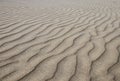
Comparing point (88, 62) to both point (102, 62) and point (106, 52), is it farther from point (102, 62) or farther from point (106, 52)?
point (106, 52)

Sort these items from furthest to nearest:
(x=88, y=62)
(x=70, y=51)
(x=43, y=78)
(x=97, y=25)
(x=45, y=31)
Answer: (x=97, y=25)
(x=45, y=31)
(x=70, y=51)
(x=88, y=62)
(x=43, y=78)

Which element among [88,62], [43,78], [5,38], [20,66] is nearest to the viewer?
[43,78]

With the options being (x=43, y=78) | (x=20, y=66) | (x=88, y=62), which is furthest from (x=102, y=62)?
(x=20, y=66)

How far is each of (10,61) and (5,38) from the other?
2.49ft

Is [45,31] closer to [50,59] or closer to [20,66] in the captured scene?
[50,59]

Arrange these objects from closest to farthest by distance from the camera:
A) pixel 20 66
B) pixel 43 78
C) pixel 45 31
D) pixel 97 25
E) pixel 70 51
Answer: pixel 43 78, pixel 20 66, pixel 70 51, pixel 45 31, pixel 97 25

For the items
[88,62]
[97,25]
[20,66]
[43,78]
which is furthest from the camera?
[97,25]

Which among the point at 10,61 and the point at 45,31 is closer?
the point at 10,61

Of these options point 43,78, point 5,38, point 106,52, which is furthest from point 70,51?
point 5,38

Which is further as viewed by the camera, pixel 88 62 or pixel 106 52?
pixel 106 52

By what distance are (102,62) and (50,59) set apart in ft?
2.38

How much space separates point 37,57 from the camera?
2.28 meters

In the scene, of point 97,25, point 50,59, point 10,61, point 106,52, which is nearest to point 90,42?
point 106,52

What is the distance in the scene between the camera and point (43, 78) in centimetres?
186
